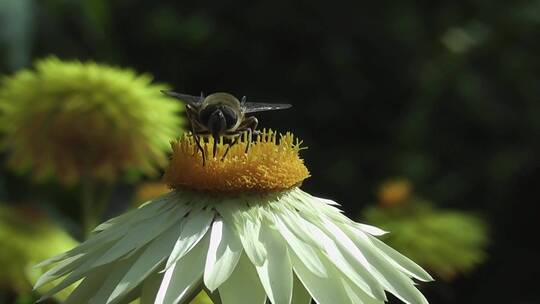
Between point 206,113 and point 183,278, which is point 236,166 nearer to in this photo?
point 206,113

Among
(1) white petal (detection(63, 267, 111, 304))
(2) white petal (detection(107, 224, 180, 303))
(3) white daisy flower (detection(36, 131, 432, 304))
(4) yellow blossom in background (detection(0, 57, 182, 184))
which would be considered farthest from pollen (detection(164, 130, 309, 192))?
(4) yellow blossom in background (detection(0, 57, 182, 184))

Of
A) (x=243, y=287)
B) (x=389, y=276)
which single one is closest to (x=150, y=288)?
(x=243, y=287)

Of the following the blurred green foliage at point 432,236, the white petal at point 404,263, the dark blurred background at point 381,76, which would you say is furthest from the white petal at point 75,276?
the dark blurred background at point 381,76

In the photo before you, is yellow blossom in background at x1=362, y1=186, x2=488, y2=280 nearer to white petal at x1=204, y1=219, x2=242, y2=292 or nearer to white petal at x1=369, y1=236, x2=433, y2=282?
white petal at x1=369, y1=236, x2=433, y2=282

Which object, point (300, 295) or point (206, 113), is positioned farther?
point (206, 113)

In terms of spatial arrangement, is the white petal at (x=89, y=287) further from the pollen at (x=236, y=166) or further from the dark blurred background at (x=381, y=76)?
the dark blurred background at (x=381, y=76)

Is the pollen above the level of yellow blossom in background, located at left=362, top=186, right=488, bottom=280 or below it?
below

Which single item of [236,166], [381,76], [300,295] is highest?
[381,76]

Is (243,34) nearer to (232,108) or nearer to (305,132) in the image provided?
(305,132)
